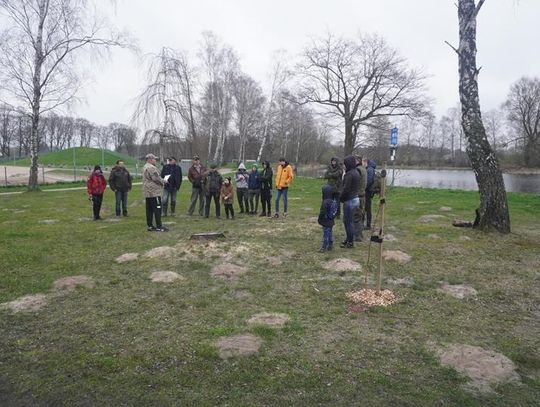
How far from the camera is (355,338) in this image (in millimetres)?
4293

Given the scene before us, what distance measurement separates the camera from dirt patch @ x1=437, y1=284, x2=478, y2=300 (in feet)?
18.2

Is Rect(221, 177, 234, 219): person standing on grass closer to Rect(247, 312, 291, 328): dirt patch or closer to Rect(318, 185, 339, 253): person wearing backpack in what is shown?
Rect(318, 185, 339, 253): person wearing backpack

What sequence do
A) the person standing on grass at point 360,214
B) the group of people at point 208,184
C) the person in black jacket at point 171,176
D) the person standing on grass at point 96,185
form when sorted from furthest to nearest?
the person in black jacket at point 171,176
the group of people at point 208,184
the person standing on grass at point 96,185
the person standing on grass at point 360,214

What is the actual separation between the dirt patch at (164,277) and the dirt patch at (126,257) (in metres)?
0.97

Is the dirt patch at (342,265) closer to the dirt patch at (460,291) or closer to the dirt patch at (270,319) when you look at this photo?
A: the dirt patch at (460,291)

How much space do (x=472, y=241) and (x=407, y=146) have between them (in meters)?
59.1

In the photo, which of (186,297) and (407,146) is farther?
(407,146)

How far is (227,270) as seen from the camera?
6.60 metres

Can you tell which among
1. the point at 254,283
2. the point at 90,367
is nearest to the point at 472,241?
the point at 254,283

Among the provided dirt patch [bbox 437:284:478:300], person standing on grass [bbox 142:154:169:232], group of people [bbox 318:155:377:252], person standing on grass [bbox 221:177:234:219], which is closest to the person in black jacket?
person standing on grass [bbox 221:177:234:219]

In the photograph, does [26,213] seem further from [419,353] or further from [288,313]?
[419,353]

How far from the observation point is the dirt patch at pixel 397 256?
23.6 feet

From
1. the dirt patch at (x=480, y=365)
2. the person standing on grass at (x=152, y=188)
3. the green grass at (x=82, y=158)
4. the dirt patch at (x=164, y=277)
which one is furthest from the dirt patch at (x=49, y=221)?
the green grass at (x=82, y=158)

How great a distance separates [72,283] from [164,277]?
1.25 metres
